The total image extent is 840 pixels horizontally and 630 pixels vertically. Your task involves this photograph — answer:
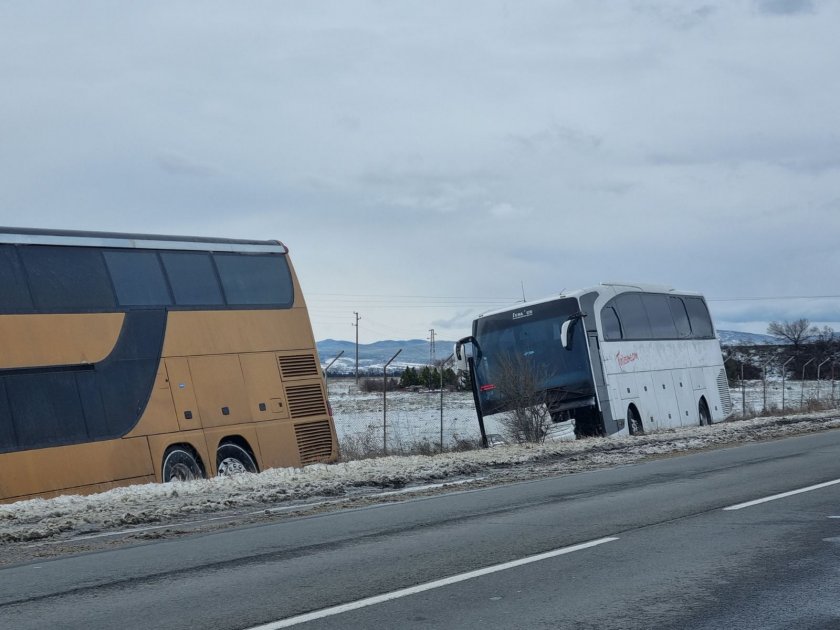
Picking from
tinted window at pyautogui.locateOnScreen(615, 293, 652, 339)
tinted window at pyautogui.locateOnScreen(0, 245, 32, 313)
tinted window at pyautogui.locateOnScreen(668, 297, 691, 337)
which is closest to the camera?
→ tinted window at pyautogui.locateOnScreen(0, 245, 32, 313)

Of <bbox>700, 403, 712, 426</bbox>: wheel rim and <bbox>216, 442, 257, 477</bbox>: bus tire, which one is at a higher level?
<bbox>216, 442, 257, 477</bbox>: bus tire

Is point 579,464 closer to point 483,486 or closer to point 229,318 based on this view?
point 483,486

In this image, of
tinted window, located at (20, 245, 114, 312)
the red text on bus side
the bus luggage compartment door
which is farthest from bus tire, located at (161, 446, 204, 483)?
the red text on bus side

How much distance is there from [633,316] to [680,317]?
396 cm

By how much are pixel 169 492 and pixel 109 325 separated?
10.9 feet

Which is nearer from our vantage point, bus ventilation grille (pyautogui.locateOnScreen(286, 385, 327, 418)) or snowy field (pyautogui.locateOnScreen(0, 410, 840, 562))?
snowy field (pyautogui.locateOnScreen(0, 410, 840, 562))

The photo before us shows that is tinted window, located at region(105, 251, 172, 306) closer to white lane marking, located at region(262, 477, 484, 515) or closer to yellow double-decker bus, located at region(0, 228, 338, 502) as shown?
yellow double-decker bus, located at region(0, 228, 338, 502)

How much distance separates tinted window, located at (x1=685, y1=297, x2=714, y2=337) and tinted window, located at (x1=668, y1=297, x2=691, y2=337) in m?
0.44

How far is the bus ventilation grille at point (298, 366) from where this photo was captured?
1903 cm

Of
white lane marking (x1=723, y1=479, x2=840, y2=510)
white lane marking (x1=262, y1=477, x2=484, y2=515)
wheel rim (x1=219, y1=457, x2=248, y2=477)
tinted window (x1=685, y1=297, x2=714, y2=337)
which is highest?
tinted window (x1=685, y1=297, x2=714, y2=337)

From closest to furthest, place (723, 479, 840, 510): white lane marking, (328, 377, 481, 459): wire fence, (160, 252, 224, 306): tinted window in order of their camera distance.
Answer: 1. (723, 479, 840, 510): white lane marking
2. (160, 252, 224, 306): tinted window
3. (328, 377, 481, 459): wire fence

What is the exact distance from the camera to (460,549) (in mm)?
8703

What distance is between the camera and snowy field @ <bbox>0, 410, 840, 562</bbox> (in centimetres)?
1169

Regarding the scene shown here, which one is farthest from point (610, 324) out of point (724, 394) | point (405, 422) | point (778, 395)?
point (778, 395)
